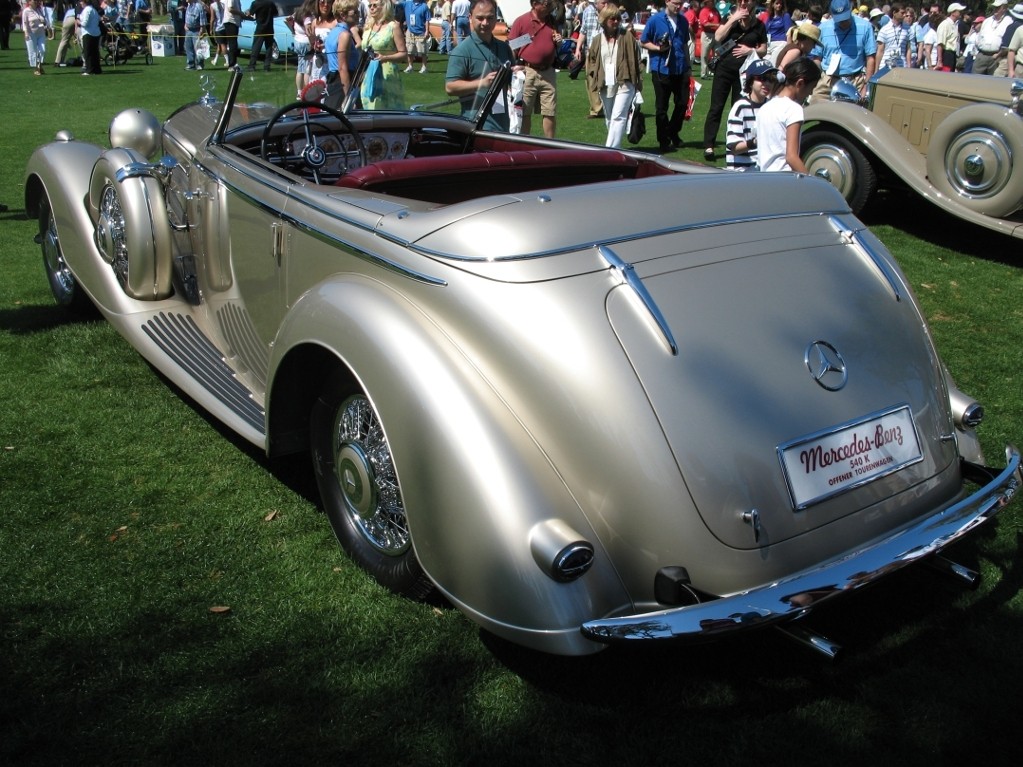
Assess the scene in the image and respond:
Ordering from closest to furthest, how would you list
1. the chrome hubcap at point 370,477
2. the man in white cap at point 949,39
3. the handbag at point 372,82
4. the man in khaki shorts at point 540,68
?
the chrome hubcap at point 370,477 < the handbag at point 372,82 < the man in khaki shorts at point 540,68 < the man in white cap at point 949,39

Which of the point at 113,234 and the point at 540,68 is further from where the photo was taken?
the point at 540,68

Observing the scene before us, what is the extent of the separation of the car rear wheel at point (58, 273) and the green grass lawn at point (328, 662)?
4.75 feet

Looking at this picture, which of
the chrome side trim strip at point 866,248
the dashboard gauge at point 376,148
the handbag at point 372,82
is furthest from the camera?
the handbag at point 372,82

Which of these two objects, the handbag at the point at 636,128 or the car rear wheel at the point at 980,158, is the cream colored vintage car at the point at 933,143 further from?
the handbag at the point at 636,128

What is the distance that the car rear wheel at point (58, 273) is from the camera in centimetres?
510

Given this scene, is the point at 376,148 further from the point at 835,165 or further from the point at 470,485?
the point at 835,165

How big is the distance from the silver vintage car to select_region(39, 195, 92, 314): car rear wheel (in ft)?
7.70

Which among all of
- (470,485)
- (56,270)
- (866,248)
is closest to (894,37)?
(56,270)

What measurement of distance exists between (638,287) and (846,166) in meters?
6.03

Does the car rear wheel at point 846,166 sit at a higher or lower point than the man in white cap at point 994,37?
Result: lower

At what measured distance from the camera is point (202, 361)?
387 centimetres

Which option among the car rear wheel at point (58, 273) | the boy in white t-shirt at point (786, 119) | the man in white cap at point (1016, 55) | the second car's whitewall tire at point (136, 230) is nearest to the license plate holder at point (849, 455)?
the second car's whitewall tire at point (136, 230)

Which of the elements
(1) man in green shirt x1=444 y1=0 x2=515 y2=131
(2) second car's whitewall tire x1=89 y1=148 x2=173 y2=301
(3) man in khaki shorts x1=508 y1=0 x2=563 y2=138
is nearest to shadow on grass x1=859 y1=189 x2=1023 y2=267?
(3) man in khaki shorts x1=508 y1=0 x2=563 y2=138

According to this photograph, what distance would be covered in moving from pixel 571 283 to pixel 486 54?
9.05ft
